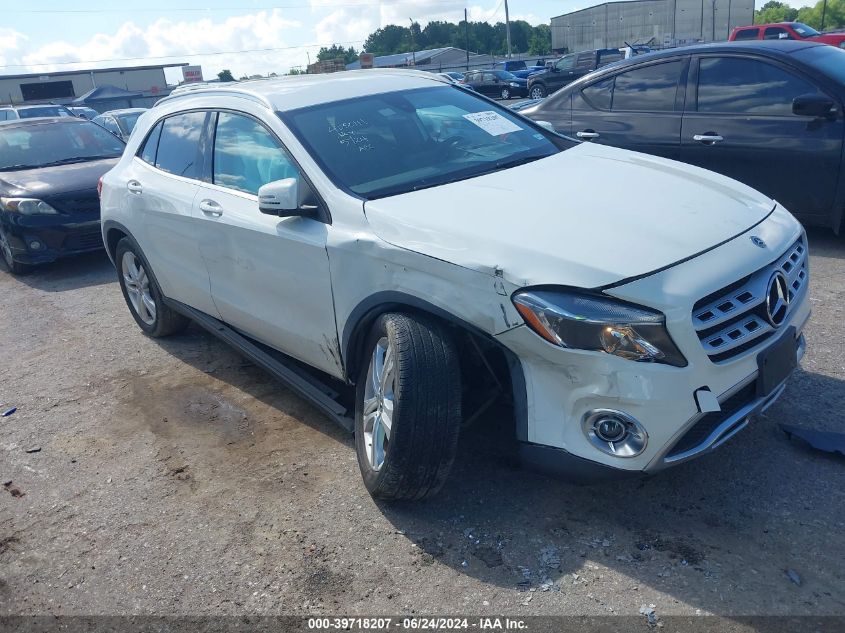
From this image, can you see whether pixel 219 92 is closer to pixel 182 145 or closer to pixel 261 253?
pixel 182 145

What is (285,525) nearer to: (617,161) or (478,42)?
(617,161)

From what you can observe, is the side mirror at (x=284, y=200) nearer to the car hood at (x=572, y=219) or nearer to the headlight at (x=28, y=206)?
the car hood at (x=572, y=219)

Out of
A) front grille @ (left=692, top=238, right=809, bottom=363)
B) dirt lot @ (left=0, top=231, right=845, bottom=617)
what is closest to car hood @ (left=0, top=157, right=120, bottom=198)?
dirt lot @ (left=0, top=231, right=845, bottom=617)

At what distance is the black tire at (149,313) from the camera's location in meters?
5.42

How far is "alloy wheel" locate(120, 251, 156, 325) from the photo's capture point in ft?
18.5

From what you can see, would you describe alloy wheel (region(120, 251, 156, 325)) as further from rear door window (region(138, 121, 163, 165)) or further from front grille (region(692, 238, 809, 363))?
front grille (region(692, 238, 809, 363))

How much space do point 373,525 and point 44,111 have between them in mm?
19420

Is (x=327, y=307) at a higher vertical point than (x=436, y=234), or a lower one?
lower

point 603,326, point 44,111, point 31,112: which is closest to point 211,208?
point 603,326

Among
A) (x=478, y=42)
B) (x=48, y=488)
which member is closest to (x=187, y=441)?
(x=48, y=488)

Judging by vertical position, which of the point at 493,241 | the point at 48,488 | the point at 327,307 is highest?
the point at 493,241

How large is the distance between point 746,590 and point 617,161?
86.9 inches

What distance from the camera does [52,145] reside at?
915 cm

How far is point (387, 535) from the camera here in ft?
10.6
